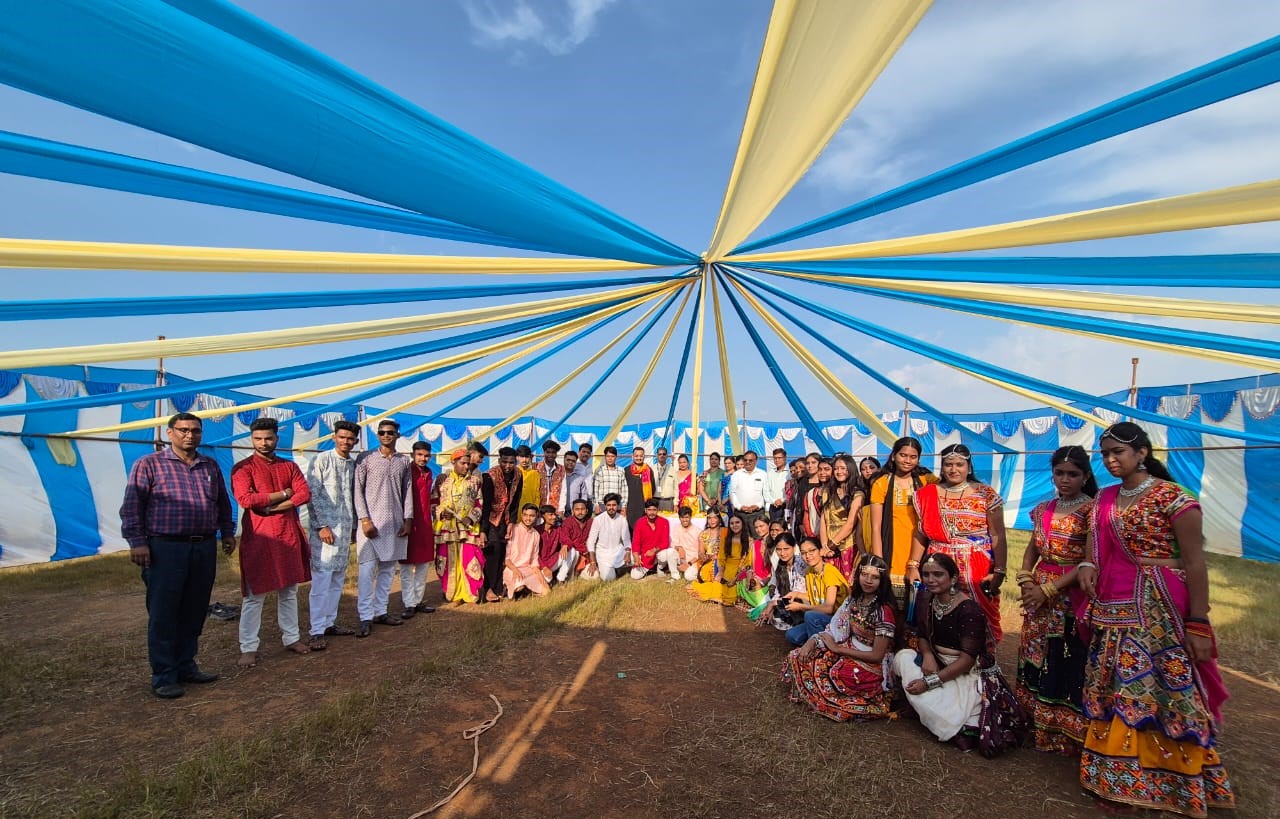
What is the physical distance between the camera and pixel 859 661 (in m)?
3.32

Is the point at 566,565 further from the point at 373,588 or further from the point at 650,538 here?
the point at 373,588

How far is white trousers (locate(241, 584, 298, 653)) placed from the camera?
13.1 feet

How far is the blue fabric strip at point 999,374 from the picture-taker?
3.86 meters

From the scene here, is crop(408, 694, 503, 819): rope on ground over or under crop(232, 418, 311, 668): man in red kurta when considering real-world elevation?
under

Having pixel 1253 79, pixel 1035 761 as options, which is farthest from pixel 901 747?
pixel 1253 79

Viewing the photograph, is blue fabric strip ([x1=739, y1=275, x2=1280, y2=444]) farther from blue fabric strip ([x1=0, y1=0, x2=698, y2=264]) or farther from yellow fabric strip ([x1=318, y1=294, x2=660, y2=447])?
blue fabric strip ([x1=0, y1=0, x2=698, y2=264])

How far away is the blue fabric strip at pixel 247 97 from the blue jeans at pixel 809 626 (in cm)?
352

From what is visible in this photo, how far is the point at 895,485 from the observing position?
157 inches

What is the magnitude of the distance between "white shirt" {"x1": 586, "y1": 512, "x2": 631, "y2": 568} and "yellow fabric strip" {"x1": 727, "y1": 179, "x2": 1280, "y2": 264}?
496 centimetres

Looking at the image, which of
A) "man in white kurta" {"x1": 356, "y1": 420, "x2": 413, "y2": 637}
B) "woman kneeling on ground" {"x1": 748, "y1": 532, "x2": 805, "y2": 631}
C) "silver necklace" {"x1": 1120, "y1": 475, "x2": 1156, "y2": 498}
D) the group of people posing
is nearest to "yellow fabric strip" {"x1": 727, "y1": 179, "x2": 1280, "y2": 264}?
the group of people posing

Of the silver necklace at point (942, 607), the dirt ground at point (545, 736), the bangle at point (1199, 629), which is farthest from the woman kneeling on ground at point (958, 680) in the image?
the bangle at point (1199, 629)

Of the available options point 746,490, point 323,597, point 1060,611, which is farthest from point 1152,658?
point 323,597

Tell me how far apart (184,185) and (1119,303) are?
189 inches

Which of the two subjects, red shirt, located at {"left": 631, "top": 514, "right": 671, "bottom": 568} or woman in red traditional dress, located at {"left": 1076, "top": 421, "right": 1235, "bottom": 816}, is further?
red shirt, located at {"left": 631, "top": 514, "right": 671, "bottom": 568}
